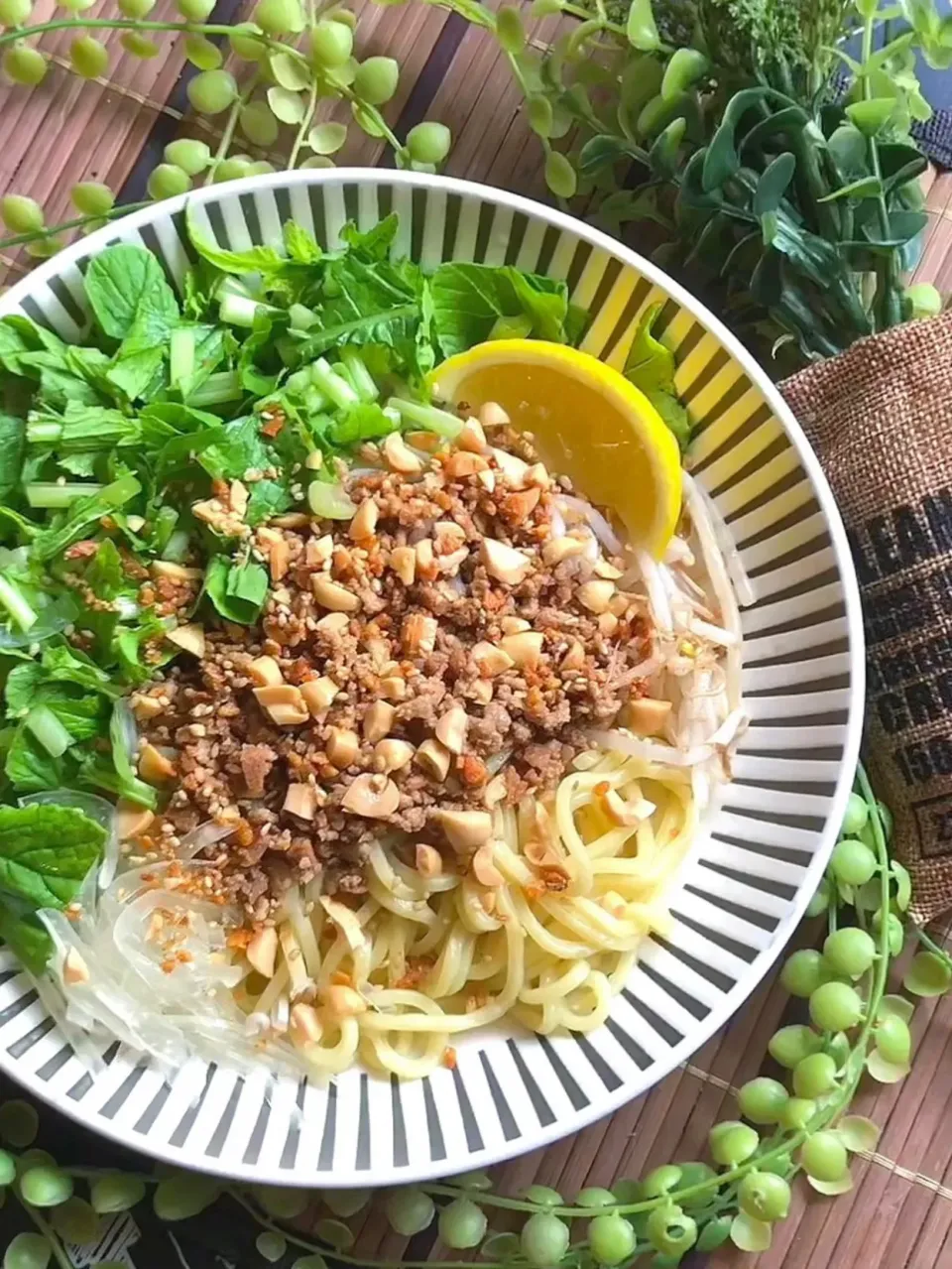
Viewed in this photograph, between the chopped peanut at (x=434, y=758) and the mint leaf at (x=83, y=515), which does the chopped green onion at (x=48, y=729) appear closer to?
Answer: the mint leaf at (x=83, y=515)

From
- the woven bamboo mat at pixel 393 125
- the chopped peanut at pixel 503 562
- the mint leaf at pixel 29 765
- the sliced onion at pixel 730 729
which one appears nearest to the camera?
the mint leaf at pixel 29 765

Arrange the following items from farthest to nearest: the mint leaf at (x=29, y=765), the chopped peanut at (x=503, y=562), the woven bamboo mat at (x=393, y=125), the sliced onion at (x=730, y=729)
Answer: the woven bamboo mat at (x=393, y=125) < the sliced onion at (x=730, y=729) < the chopped peanut at (x=503, y=562) < the mint leaf at (x=29, y=765)

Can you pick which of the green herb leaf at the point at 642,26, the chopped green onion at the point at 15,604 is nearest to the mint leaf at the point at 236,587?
the chopped green onion at the point at 15,604

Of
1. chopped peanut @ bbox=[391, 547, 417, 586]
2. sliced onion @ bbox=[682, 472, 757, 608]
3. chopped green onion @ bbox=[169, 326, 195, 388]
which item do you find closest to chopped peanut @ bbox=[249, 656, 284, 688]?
chopped peanut @ bbox=[391, 547, 417, 586]

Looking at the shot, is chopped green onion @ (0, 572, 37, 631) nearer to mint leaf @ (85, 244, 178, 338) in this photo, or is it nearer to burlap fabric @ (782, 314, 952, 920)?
mint leaf @ (85, 244, 178, 338)

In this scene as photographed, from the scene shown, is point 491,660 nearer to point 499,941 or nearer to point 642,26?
point 499,941

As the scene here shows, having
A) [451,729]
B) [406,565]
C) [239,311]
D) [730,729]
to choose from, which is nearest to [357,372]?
[239,311]

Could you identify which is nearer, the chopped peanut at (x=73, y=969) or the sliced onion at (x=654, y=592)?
the chopped peanut at (x=73, y=969)
